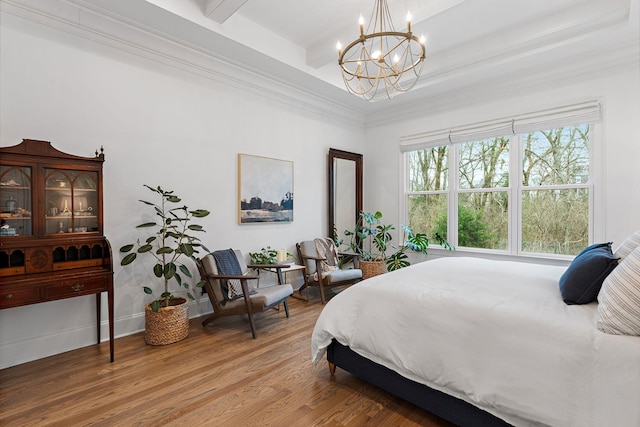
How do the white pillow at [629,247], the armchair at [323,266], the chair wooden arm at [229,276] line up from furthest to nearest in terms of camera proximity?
the armchair at [323,266] → the chair wooden arm at [229,276] → the white pillow at [629,247]

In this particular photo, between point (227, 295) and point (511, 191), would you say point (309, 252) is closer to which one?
point (227, 295)

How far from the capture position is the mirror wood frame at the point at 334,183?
521cm

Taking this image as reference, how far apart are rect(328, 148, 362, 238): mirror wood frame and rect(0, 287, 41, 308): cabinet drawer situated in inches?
145

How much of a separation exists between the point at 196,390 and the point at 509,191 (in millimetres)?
4358

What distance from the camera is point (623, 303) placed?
1370 mm

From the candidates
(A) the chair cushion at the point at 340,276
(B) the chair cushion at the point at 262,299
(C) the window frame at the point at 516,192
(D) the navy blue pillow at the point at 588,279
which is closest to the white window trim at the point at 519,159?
(C) the window frame at the point at 516,192

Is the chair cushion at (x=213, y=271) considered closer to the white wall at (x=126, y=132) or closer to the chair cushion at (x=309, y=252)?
the white wall at (x=126, y=132)

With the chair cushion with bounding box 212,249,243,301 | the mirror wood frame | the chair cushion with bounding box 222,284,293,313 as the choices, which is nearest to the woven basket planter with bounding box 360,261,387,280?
the mirror wood frame

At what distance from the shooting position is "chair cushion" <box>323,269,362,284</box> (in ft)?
13.8

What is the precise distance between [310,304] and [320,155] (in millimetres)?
2350

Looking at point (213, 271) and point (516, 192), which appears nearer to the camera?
point (213, 271)

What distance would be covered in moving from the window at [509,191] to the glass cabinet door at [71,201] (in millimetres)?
4350

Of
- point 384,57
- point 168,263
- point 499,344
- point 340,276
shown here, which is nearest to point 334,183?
point 340,276

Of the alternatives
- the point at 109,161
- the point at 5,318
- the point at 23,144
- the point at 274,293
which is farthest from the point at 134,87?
the point at 274,293
